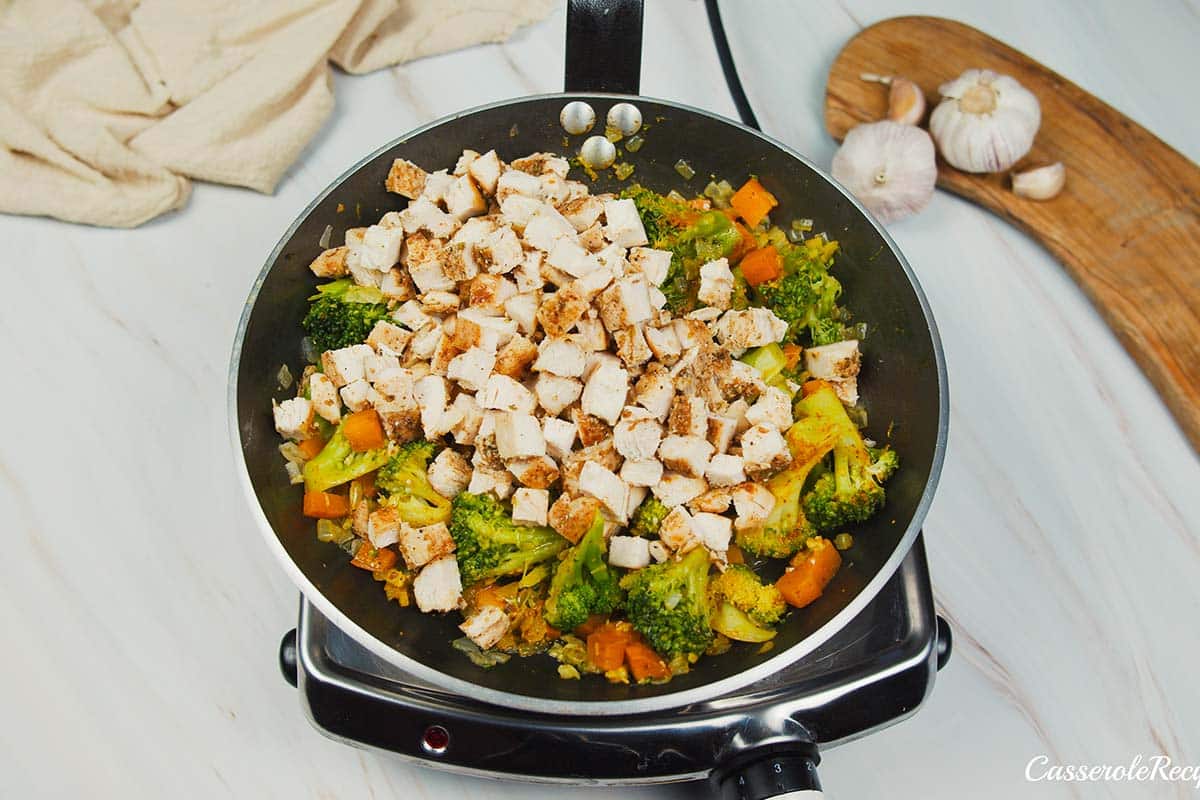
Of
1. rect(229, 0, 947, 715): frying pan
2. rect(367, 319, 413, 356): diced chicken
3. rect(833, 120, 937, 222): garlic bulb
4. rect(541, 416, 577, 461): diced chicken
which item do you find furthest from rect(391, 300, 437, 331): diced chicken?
rect(833, 120, 937, 222): garlic bulb

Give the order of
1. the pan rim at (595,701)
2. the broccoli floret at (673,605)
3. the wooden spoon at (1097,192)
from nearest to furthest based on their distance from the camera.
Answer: the pan rim at (595,701) < the broccoli floret at (673,605) < the wooden spoon at (1097,192)

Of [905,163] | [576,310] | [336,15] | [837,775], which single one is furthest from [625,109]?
[837,775]

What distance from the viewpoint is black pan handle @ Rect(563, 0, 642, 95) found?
4.81 ft

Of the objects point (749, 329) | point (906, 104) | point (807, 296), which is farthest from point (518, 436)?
point (906, 104)

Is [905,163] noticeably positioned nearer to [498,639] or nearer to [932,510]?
[932,510]

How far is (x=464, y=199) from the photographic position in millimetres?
1489

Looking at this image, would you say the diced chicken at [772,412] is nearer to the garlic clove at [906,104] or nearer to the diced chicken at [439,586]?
the diced chicken at [439,586]

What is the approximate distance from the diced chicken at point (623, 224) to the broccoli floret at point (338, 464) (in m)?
0.45

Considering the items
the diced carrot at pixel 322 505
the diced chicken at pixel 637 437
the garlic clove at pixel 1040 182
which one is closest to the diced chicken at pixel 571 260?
the diced chicken at pixel 637 437

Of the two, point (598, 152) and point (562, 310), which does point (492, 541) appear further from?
point (598, 152)

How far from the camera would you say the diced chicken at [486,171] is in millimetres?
1499

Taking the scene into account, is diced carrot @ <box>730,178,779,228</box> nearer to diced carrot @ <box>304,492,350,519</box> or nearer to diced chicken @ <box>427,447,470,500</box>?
diced chicken @ <box>427,447,470,500</box>

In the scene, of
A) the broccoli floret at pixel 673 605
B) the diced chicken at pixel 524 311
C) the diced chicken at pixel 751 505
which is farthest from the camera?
the diced chicken at pixel 524 311

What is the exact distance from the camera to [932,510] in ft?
5.43
